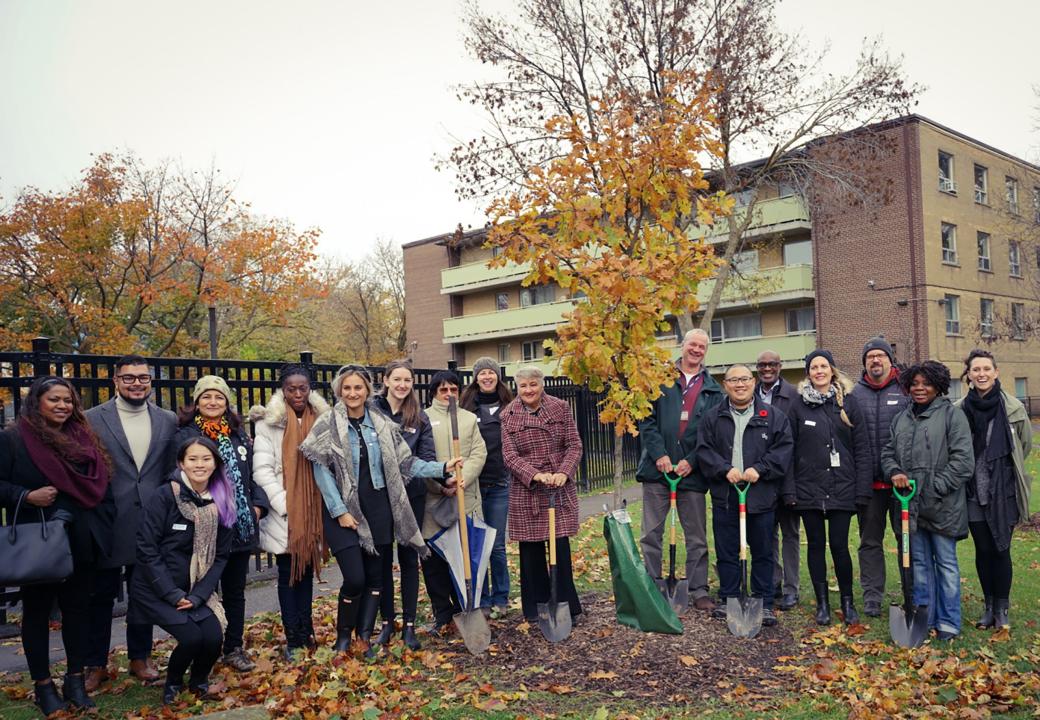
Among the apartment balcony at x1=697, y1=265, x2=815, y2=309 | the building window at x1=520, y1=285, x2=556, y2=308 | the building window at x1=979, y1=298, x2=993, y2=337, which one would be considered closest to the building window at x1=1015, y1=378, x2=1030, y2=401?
the building window at x1=979, y1=298, x2=993, y2=337

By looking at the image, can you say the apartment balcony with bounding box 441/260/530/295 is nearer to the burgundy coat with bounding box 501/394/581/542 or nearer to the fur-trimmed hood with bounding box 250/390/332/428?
the burgundy coat with bounding box 501/394/581/542

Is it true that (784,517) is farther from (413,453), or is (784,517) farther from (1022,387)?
(1022,387)

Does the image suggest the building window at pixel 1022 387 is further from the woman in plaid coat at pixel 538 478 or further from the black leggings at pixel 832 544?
the woman in plaid coat at pixel 538 478

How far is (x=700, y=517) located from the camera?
6.89 meters

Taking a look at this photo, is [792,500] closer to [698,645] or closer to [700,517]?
[700,517]

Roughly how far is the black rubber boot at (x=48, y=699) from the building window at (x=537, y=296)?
3574cm

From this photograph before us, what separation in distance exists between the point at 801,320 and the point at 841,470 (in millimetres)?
27267

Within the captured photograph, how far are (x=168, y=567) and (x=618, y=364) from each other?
3.37m

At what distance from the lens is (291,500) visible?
581cm

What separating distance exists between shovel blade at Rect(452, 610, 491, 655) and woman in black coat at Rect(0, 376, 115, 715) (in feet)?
7.91

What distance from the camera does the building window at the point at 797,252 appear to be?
31.8m

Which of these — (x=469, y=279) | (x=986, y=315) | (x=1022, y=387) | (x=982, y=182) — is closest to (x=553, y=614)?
(x=986, y=315)

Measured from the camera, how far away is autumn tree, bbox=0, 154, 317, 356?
24.8m

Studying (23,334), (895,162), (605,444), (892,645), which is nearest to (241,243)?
(23,334)
